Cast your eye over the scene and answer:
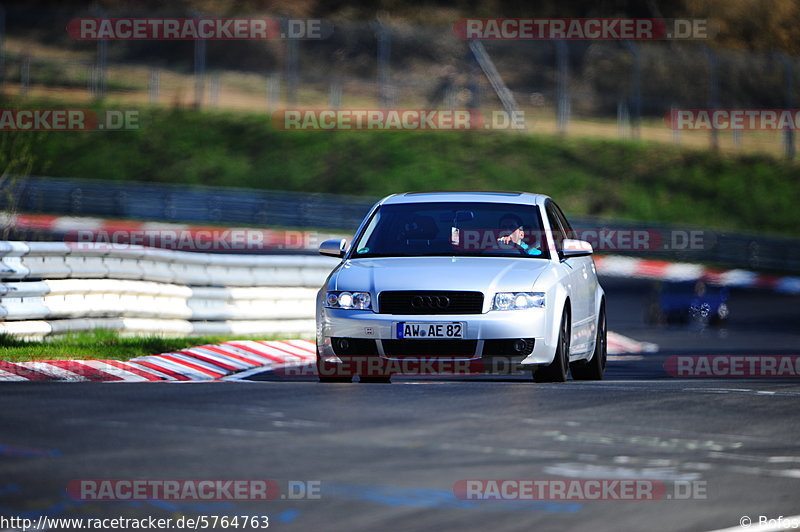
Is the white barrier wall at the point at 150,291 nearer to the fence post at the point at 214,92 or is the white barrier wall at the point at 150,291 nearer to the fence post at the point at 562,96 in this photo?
the fence post at the point at 562,96

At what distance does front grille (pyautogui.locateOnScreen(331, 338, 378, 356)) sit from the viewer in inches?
449

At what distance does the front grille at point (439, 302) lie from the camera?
11.3m

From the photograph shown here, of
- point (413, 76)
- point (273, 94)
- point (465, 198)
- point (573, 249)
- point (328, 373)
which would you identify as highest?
point (413, 76)

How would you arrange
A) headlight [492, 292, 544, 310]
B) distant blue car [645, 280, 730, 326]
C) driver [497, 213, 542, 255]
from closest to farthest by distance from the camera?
headlight [492, 292, 544, 310]
driver [497, 213, 542, 255]
distant blue car [645, 280, 730, 326]

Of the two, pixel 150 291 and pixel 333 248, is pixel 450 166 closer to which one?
pixel 150 291

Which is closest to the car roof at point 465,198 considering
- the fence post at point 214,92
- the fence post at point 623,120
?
the fence post at point 623,120

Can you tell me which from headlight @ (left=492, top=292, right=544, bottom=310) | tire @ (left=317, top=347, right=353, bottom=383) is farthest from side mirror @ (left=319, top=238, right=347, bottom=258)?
headlight @ (left=492, top=292, right=544, bottom=310)

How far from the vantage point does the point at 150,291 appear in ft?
53.6

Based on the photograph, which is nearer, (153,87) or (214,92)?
(153,87)

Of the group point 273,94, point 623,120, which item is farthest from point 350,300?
point 623,120

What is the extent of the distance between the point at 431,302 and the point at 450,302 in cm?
14

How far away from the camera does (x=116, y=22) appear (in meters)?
55.7

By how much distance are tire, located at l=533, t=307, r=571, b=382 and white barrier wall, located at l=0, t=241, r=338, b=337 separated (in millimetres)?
5146

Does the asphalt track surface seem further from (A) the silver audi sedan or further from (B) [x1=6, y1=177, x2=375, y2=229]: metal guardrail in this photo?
(B) [x1=6, y1=177, x2=375, y2=229]: metal guardrail
